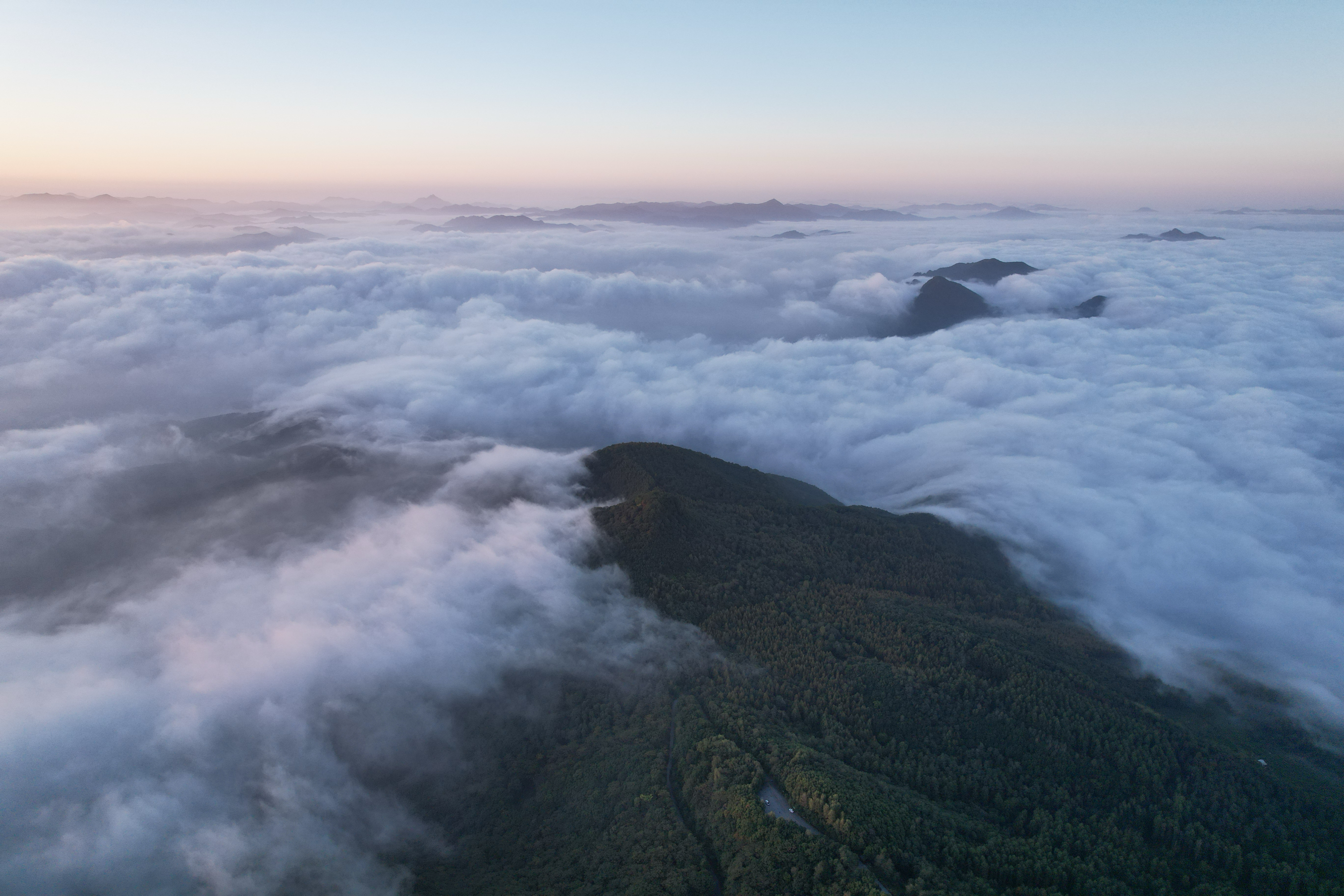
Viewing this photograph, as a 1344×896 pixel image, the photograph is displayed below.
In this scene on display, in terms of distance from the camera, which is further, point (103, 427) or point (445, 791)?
point (103, 427)

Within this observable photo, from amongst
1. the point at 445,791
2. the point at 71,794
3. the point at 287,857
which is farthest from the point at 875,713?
the point at 71,794

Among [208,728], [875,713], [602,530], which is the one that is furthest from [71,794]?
[875,713]

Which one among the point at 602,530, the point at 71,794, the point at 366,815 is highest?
the point at 602,530

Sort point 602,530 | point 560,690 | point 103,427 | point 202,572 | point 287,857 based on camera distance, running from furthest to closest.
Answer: point 103,427 < point 202,572 < point 602,530 < point 560,690 < point 287,857

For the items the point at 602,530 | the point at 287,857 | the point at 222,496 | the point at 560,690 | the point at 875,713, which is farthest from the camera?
the point at 222,496

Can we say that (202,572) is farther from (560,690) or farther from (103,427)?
(103,427)

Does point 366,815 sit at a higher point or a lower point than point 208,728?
lower

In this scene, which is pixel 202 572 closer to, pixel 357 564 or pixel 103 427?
pixel 357 564
